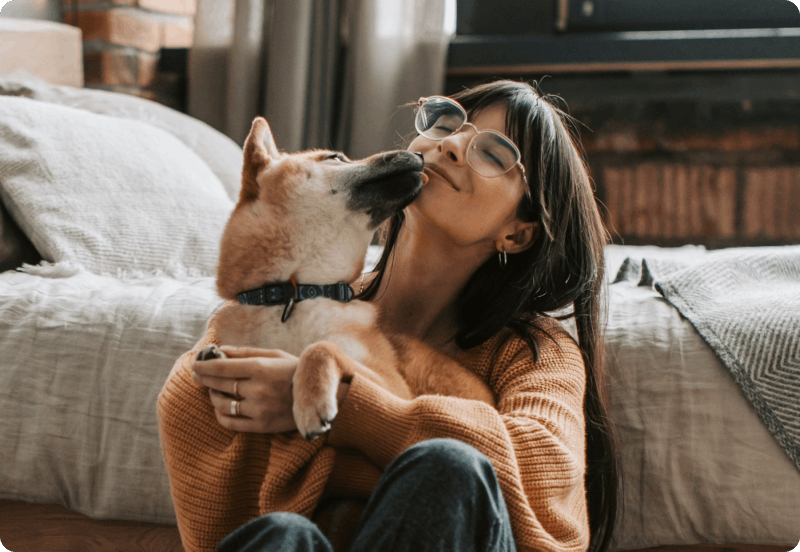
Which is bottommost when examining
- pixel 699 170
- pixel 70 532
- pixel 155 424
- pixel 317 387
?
pixel 70 532

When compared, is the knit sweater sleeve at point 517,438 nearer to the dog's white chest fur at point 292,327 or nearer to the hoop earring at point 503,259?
the dog's white chest fur at point 292,327

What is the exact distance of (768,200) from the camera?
251cm

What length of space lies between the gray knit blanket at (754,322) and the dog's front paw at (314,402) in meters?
0.63

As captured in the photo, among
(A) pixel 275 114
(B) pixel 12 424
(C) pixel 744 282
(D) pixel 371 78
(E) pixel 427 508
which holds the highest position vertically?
(D) pixel 371 78

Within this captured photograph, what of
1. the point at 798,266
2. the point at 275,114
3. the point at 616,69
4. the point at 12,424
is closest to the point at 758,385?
the point at 798,266

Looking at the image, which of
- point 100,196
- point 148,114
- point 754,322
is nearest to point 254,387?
point 754,322

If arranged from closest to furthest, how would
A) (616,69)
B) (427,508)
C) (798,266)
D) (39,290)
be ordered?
(427,508) < (39,290) < (798,266) < (616,69)

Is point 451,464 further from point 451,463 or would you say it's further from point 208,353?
point 208,353

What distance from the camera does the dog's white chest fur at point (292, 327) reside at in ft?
2.81

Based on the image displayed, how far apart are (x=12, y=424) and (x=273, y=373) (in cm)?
56

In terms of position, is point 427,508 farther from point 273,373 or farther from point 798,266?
point 798,266

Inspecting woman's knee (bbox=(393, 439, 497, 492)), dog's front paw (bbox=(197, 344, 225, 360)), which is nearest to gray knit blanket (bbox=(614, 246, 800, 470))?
woman's knee (bbox=(393, 439, 497, 492))

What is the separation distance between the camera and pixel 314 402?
706 mm

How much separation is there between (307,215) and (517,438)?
0.39 meters
